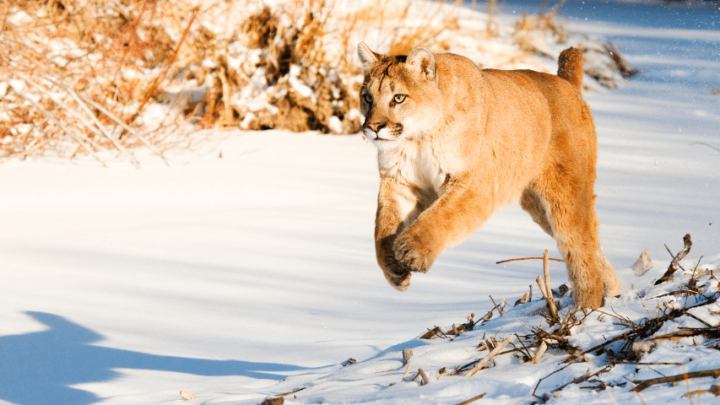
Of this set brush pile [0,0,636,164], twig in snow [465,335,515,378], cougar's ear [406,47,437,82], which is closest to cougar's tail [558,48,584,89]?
cougar's ear [406,47,437,82]

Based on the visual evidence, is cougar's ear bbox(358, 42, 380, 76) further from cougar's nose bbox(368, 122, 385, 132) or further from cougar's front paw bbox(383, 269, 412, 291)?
cougar's front paw bbox(383, 269, 412, 291)

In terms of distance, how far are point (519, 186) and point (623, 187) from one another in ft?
20.1

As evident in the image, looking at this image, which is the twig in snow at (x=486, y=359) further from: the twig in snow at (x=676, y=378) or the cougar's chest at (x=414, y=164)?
the cougar's chest at (x=414, y=164)

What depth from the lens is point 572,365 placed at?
2.84m

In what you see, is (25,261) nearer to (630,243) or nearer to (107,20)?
(630,243)

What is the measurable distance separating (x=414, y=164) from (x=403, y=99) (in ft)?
1.08

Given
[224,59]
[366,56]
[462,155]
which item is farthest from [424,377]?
[224,59]

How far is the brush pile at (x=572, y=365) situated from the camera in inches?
99.7

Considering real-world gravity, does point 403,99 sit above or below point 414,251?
above

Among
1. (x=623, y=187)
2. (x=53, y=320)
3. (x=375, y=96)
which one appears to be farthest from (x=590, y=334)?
(x=623, y=187)

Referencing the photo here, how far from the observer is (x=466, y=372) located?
302 centimetres

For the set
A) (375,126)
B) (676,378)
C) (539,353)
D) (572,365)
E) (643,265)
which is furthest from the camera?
(643,265)

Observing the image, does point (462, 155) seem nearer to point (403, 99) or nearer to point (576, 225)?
point (403, 99)

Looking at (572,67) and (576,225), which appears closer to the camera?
(576,225)
